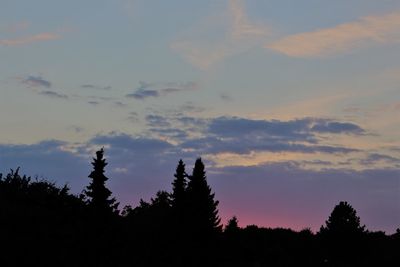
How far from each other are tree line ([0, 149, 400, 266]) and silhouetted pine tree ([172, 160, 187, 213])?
10 cm

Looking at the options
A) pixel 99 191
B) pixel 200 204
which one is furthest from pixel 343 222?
pixel 99 191

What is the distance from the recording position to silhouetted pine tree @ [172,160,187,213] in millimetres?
66062

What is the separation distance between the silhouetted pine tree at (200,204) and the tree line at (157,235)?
10 centimetres

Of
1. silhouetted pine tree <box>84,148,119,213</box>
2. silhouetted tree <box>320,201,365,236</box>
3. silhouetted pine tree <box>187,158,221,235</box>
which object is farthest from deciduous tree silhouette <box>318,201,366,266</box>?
silhouetted pine tree <box>84,148,119,213</box>

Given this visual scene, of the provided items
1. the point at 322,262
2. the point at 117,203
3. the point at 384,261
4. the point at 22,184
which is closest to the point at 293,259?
the point at 322,262

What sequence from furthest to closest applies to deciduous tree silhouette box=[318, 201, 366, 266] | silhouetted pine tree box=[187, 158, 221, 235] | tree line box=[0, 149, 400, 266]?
1. deciduous tree silhouette box=[318, 201, 366, 266]
2. silhouetted pine tree box=[187, 158, 221, 235]
3. tree line box=[0, 149, 400, 266]

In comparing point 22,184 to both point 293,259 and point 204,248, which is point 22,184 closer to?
point 204,248

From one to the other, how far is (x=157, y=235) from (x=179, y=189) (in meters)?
4.97

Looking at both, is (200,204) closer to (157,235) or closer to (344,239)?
(157,235)

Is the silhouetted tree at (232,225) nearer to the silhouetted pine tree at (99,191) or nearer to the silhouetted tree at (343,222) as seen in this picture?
the silhouetted tree at (343,222)

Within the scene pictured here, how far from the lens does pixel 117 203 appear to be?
156 ft

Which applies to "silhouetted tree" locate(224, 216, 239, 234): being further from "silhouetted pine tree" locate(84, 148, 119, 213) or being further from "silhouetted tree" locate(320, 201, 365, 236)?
"silhouetted pine tree" locate(84, 148, 119, 213)

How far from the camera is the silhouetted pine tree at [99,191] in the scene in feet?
153

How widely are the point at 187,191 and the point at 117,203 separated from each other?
64.9ft
